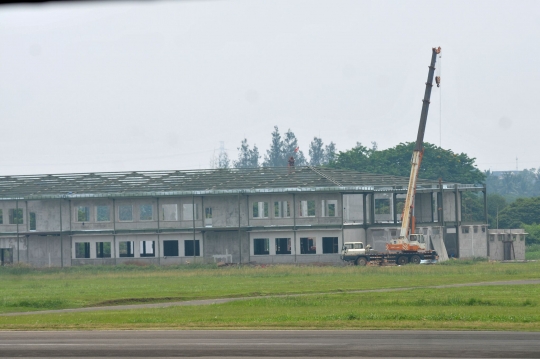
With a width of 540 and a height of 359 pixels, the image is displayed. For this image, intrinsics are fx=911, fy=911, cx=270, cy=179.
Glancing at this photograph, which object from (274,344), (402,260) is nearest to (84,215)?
(402,260)

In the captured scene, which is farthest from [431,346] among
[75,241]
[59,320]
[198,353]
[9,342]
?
[75,241]

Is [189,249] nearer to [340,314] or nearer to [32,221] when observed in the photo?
[32,221]

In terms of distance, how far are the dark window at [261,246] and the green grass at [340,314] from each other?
111 feet

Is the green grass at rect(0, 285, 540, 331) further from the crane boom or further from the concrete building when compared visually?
the concrete building

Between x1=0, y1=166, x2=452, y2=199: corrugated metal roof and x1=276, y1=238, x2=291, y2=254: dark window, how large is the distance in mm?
4009

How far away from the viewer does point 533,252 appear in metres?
82.8

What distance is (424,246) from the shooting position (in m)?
67.0

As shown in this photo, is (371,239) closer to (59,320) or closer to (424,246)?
(424,246)

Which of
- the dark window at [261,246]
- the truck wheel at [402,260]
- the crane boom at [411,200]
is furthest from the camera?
the dark window at [261,246]

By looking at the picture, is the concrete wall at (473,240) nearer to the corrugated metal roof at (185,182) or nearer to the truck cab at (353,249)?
the corrugated metal roof at (185,182)

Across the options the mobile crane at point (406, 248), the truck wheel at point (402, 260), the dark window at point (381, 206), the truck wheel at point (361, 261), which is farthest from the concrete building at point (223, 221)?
the dark window at point (381, 206)

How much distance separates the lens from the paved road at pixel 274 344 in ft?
66.2

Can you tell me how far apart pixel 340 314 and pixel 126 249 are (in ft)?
149

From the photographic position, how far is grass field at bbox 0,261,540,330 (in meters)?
27.9
